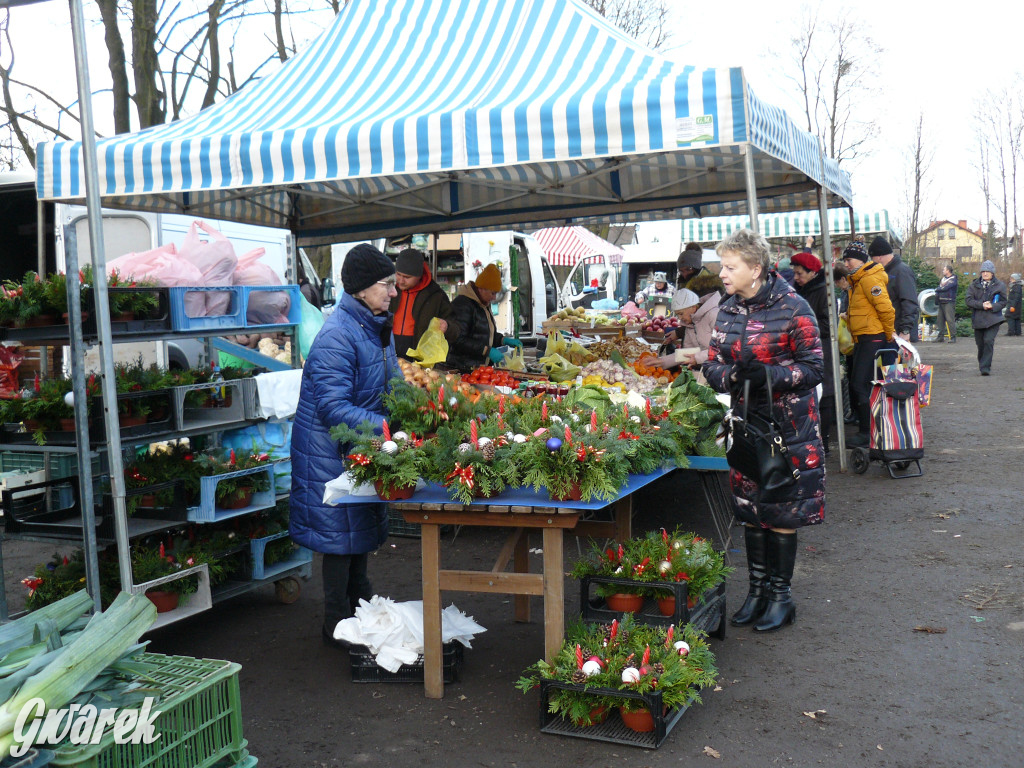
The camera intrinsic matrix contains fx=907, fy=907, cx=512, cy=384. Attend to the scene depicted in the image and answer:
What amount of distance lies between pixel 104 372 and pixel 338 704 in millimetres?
1689

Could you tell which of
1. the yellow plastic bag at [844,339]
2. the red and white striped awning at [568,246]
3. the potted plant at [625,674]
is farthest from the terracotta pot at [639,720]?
the red and white striped awning at [568,246]

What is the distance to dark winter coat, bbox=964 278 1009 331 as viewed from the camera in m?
15.8

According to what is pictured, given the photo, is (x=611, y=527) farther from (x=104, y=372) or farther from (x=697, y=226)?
(x=697, y=226)

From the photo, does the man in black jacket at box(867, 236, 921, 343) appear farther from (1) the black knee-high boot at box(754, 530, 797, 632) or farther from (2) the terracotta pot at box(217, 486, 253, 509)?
(2) the terracotta pot at box(217, 486, 253, 509)

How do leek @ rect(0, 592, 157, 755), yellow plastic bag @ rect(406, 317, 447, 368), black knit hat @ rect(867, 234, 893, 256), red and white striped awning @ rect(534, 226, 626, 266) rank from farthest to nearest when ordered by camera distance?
red and white striped awning @ rect(534, 226, 626, 266) < black knit hat @ rect(867, 234, 893, 256) < yellow plastic bag @ rect(406, 317, 447, 368) < leek @ rect(0, 592, 157, 755)

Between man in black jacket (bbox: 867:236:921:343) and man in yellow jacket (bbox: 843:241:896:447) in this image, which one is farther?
man in black jacket (bbox: 867:236:921:343)

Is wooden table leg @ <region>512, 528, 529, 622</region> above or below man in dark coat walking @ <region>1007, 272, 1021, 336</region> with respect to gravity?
below

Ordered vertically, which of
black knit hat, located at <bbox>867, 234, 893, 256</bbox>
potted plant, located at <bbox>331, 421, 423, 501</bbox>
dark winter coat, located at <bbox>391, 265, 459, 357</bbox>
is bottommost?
potted plant, located at <bbox>331, 421, 423, 501</bbox>

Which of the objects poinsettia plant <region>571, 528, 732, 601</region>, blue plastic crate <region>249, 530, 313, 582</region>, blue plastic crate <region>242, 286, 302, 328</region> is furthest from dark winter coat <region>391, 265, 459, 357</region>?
poinsettia plant <region>571, 528, 732, 601</region>

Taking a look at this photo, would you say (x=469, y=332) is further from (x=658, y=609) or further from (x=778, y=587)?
(x=658, y=609)

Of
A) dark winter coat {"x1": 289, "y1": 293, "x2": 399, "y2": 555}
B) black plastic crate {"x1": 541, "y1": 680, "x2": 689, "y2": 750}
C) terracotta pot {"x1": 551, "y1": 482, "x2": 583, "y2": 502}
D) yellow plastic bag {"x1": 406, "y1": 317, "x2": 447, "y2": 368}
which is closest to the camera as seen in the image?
black plastic crate {"x1": 541, "y1": 680, "x2": 689, "y2": 750}

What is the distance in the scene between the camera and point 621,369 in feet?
21.4

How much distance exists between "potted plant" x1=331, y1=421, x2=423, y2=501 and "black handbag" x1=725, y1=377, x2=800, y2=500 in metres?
1.56

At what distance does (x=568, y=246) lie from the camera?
23578 millimetres
